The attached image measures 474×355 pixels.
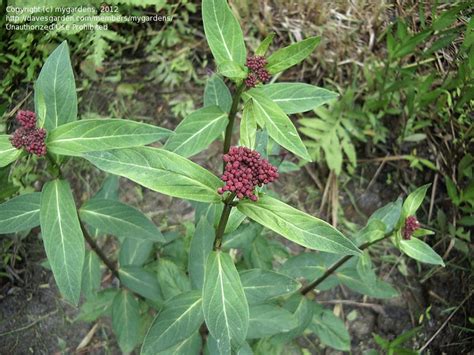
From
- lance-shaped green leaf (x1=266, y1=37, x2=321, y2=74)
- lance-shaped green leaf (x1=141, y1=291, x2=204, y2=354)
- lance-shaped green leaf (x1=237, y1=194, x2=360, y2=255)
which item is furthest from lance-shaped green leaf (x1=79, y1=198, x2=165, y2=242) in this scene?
lance-shaped green leaf (x1=266, y1=37, x2=321, y2=74)

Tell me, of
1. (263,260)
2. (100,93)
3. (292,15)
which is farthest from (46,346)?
(292,15)

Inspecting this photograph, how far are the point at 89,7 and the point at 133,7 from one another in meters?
0.45

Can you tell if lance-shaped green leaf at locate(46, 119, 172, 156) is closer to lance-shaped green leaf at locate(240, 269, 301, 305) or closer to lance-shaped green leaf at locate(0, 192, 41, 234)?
lance-shaped green leaf at locate(0, 192, 41, 234)

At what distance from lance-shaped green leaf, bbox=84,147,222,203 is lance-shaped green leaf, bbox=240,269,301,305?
33.7 inches

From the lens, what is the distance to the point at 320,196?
3.98 m

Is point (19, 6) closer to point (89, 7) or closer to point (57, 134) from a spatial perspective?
point (89, 7)

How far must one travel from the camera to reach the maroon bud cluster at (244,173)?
61.1 inches

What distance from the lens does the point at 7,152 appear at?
1.80m

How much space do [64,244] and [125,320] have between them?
117 cm

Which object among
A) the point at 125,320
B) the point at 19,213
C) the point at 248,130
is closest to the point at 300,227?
the point at 248,130

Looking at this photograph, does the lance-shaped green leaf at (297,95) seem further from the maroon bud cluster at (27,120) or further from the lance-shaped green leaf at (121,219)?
the maroon bud cluster at (27,120)

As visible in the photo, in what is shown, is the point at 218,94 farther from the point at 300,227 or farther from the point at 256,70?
the point at 300,227

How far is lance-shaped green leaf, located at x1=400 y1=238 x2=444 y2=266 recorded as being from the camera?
7.18ft

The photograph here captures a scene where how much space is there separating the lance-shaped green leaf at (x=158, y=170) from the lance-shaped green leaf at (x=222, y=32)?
0.63m
